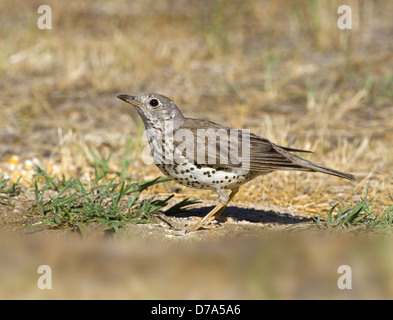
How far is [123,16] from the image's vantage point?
15.3 metres

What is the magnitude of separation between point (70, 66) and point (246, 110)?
11.1ft

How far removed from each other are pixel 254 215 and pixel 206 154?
39.5 inches

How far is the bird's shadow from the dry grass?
1.45 ft

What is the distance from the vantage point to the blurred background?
5.23 meters

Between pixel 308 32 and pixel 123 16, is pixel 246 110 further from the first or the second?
pixel 123 16

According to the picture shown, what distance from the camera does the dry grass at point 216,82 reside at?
7.87 m

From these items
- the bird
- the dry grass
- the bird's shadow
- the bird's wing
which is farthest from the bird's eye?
the dry grass

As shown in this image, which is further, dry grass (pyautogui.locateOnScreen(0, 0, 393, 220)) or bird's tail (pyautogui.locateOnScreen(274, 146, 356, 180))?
dry grass (pyautogui.locateOnScreen(0, 0, 393, 220))

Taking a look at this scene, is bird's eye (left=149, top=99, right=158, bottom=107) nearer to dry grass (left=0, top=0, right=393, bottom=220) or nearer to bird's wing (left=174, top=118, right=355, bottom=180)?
bird's wing (left=174, top=118, right=355, bottom=180)

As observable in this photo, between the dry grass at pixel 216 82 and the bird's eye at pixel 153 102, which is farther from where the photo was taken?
the dry grass at pixel 216 82

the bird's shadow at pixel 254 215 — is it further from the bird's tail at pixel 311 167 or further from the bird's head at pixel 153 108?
the bird's head at pixel 153 108

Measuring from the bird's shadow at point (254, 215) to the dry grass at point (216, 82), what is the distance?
44cm

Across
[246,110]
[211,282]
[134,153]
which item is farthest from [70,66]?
[211,282]

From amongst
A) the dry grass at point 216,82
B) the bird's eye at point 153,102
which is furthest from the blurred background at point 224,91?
the bird's eye at point 153,102
